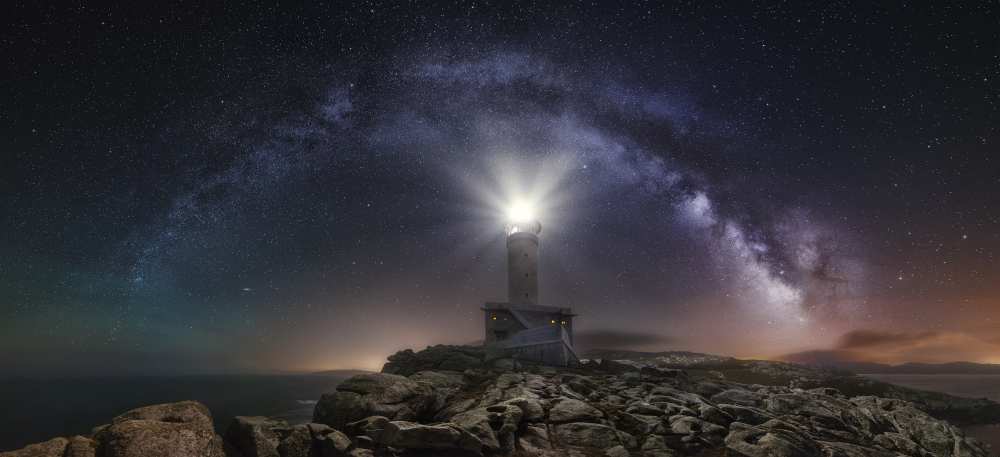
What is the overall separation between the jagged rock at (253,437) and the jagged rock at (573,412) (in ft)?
37.4

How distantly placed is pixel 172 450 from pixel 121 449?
116 centimetres

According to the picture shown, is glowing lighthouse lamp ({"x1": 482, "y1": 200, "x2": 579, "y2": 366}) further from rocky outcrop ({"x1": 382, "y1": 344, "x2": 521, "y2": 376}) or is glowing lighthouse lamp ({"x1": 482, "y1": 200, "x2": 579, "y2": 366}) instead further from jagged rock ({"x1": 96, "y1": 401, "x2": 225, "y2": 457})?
jagged rock ({"x1": 96, "y1": 401, "x2": 225, "y2": 457})

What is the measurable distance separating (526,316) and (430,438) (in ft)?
106

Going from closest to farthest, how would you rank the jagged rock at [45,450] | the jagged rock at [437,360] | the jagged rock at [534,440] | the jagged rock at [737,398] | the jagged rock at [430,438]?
1. the jagged rock at [45,450]
2. the jagged rock at [430,438]
3. the jagged rock at [534,440]
4. the jagged rock at [737,398]
5. the jagged rock at [437,360]

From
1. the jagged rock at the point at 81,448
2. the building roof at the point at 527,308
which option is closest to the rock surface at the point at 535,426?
the jagged rock at the point at 81,448

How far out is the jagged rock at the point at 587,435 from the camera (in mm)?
17203

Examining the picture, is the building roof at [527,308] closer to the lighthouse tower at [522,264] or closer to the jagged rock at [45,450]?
the lighthouse tower at [522,264]

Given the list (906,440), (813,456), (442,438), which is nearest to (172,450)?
(442,438)

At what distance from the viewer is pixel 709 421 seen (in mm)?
19688

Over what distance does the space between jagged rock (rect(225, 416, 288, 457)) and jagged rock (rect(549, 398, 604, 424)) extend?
37.4ft

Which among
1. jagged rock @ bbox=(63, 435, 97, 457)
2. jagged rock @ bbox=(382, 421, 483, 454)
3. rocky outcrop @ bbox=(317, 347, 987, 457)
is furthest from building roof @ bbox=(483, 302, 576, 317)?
jagged rock @ bbox=(63, 435, 97, 457)

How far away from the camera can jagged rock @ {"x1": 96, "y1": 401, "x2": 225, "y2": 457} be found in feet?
37.6

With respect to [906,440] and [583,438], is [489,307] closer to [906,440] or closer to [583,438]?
[583,438]

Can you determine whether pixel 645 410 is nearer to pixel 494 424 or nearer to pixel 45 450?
pixel 494 424
